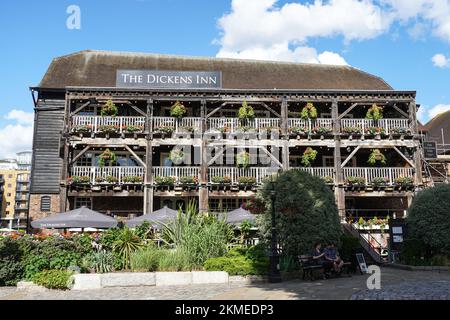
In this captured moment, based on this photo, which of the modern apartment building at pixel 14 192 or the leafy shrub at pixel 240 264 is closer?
the leafy shrub at pixel 240 264

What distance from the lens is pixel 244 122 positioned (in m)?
24.3

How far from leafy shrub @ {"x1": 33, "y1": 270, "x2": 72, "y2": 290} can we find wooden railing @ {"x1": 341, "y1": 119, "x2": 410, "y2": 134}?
698 inches

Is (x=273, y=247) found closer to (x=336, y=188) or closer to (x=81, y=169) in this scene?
(x=336, y=188)

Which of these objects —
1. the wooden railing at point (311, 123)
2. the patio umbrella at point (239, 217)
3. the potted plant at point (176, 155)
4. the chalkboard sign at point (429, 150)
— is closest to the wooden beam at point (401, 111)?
the wooden railing at point (311, 123)

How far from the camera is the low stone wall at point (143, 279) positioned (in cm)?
1055

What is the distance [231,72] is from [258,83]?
94.2 inches

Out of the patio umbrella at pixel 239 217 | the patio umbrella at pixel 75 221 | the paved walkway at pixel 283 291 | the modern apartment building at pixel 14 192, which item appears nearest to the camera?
the paved walkway at pixel 283 291

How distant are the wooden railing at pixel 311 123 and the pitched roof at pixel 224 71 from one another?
306 centimetres

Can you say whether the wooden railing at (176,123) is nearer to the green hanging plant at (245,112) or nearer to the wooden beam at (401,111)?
the green hanging plant at (245,112)

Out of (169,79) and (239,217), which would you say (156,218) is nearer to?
(239,217)

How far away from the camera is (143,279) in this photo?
35.1 feet

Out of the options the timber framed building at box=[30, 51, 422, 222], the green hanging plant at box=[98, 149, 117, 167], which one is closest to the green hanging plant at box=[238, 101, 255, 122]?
the timber framed building at box=[30, 51, 422, 222]

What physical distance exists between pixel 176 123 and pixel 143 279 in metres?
13.9

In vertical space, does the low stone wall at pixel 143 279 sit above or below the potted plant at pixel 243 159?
below
